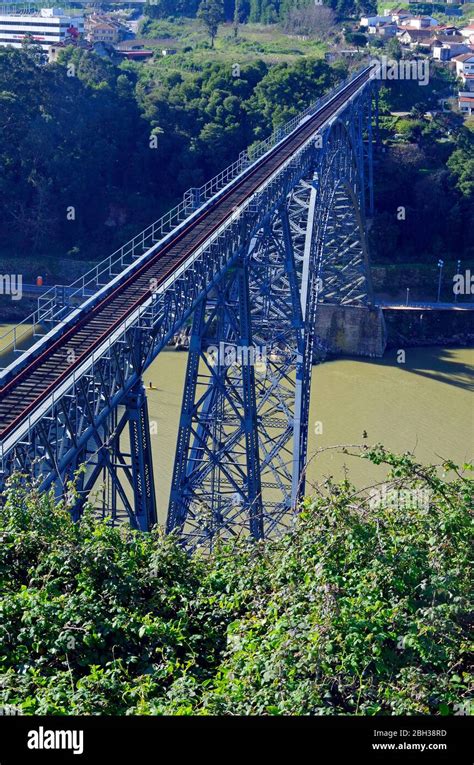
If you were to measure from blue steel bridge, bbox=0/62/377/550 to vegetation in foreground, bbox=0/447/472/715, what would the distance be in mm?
871

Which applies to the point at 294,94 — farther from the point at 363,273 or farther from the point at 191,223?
the point at 191,223

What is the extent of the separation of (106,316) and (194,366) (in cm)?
151

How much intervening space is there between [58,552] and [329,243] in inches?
974

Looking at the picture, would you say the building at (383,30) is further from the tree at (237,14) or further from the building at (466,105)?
the building at (466,105)

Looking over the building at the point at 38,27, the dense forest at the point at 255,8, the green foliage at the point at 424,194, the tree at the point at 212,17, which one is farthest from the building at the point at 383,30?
the green foliage at the point at 424,194

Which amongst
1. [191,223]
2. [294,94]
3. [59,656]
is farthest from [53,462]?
[294,94]

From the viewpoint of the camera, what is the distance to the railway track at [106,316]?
41.4 feet

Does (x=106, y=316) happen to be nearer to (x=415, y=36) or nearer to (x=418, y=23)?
(x=415, y=36)

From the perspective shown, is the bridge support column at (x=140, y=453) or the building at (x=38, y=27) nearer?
the bridge support column at (x=140, y=453)

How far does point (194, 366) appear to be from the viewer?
15898 millimetres

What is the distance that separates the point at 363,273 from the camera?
111 feet

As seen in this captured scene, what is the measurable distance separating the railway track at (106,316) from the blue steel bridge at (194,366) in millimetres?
31

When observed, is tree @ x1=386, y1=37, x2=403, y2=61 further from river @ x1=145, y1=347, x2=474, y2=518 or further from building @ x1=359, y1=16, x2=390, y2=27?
river @ x1=145, y1=347, x2=474, y2=518

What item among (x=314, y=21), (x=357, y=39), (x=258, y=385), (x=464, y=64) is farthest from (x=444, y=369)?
(x=314, y=21)
